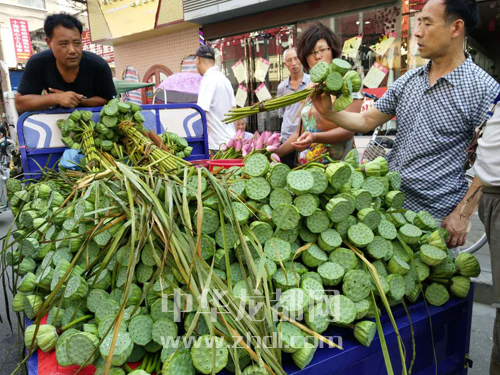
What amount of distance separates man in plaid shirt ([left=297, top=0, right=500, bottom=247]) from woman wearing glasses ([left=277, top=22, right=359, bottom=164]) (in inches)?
6.6

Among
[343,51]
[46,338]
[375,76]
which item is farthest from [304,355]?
[343,51]

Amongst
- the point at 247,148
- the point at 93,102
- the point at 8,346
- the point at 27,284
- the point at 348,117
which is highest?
the point at 93,102

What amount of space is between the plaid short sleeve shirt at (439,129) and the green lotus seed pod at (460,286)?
15.6 inches

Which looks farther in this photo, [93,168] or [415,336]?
[93,168]

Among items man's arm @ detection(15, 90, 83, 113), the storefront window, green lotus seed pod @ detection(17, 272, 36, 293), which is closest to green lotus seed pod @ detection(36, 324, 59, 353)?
green lotus seed pod @ detection(17, 272, 36, 293)

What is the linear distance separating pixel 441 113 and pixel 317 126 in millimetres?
644

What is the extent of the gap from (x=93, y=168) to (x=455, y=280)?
173cm

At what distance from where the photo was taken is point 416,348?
1.28 meters

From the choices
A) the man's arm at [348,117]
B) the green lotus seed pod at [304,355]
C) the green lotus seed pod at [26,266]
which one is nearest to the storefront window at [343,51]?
the man's arm at [348,117]

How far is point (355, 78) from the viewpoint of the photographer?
4.77 ft

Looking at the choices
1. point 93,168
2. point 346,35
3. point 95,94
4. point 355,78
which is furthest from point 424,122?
point 346,35

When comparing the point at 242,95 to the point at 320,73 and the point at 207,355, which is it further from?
the point at 207,355

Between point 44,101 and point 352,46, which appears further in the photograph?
point 352,46

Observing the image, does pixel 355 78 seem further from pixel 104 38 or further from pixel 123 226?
pixel 104 38
